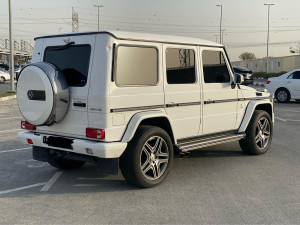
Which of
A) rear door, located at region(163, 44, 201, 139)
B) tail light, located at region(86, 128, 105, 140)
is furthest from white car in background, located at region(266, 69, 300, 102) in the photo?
tail light, located at region(86, 128, 105, 140)

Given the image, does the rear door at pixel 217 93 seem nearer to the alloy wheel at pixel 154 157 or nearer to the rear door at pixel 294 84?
the alloy wheel at pixel 154 157

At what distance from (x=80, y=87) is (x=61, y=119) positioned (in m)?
0.53

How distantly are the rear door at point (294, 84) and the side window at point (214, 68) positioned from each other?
11.6 meters

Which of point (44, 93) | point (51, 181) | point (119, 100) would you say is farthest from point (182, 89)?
point (51, 181)

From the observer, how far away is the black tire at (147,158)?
4785 mm

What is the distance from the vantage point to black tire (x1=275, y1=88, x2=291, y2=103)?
1711 centimetres

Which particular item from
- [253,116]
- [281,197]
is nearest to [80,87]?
[281,197]

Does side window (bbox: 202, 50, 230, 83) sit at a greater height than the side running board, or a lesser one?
greater

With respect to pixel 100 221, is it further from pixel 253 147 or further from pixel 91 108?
pixel 253 147

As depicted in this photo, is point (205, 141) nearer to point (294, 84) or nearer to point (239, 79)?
point (239, 79)

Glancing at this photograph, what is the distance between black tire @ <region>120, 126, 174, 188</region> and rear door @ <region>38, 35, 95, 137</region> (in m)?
0.69

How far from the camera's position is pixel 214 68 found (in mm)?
6141

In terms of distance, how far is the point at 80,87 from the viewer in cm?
475

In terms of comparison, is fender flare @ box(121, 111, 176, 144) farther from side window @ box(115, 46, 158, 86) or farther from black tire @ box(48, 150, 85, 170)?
black tire @ box(48, 150, 85, 170)
